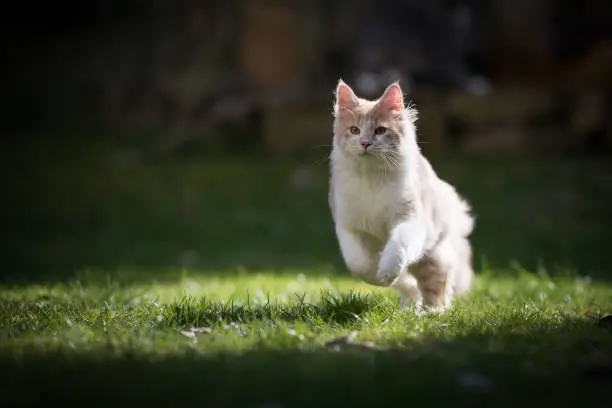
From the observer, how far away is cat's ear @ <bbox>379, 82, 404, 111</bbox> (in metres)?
5.12

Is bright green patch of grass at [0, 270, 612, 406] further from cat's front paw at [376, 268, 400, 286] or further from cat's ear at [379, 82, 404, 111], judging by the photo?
cat's ear at [379, 82, 404, 111]

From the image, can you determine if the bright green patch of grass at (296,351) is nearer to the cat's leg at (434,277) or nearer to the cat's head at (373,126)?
the cat's leg at (434,277)

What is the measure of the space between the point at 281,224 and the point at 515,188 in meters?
3.28

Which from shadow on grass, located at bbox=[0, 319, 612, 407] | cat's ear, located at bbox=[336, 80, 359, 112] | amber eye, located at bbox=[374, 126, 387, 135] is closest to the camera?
shadow on grass, located at bbox=[0, 319, 612, 407]

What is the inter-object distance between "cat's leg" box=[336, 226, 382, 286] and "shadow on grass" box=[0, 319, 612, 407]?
42.0 inches

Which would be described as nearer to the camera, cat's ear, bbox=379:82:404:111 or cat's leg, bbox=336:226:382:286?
cat's leg, bbox=336:226:382:286

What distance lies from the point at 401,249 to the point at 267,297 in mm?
1201

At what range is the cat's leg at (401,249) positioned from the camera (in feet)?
15.3

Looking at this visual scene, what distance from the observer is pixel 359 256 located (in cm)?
496

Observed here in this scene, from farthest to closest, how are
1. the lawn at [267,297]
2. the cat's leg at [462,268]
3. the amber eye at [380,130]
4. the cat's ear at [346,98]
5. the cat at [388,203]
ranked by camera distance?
1. the cat's leg at [462,268]
2. the cat's ear at [346,98]
3. the amber eye at [380,130]
4. the cat at [388,203]
5. the lawn at [267,297]

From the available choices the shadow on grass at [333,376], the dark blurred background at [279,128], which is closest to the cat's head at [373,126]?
the shadow on grass at [333,376]

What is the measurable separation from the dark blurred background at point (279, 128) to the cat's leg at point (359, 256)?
166 inches

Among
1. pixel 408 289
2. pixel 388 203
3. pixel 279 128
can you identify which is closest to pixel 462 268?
pixel 408 289

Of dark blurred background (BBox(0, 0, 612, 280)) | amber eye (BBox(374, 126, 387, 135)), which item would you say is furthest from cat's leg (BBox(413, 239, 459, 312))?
dark blurred background (BBox(0, 0, 612, 280))
